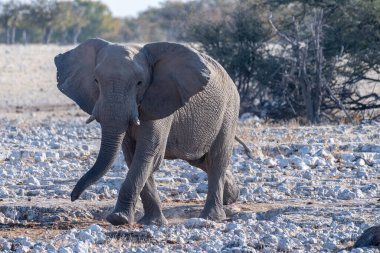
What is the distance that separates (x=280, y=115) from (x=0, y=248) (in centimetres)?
→ 1352

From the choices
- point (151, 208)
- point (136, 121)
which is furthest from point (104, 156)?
point (151, 208)

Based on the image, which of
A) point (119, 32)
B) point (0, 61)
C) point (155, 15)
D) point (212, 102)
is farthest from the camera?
point (119, 32)

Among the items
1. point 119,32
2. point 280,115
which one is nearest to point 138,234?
point 280,115

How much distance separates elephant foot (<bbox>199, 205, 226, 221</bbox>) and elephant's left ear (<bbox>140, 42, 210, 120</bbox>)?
117 cm

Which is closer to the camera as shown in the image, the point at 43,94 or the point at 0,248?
the point at 0,248

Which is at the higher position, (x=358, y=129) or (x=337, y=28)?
(x=337, y=28)

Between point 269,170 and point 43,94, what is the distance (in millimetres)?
18317

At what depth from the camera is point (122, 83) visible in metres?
8.66

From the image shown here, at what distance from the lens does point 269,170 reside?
12.7 meters

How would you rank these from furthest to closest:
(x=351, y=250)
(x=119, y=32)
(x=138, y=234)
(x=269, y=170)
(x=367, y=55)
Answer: (x=119, y=32), (x=367, y=55), (x=269, y=170), (x=138, y=234), (x=351, y=250)

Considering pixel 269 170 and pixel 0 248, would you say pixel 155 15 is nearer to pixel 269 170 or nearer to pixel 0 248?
pixel 269 170

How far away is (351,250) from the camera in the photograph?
7488 mm

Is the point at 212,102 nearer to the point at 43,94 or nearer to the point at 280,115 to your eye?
the point at 280,115

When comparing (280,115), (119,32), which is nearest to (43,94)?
(280,115)
